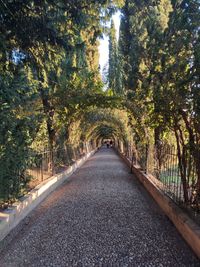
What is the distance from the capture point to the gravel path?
4.59 m

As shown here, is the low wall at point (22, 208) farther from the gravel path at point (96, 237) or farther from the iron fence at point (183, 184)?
the iron fence at point (183, 184)

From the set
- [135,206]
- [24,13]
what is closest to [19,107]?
[24,13]

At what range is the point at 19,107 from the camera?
714 cm

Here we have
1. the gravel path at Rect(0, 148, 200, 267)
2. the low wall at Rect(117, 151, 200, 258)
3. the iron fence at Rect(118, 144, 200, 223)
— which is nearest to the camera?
the gravel path at Rect(0, 148, 200, 267)

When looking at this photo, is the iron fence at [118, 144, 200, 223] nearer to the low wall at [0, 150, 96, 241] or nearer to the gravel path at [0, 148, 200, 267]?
the gravel path at [0, 148, 200, 267]

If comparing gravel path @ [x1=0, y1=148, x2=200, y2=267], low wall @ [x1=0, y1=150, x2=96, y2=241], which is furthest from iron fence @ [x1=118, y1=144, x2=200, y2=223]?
low wall @ [x1=0, y1=150, x2=96, y2=241]

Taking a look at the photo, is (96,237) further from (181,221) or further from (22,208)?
(22,208)

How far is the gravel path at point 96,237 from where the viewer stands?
459cm

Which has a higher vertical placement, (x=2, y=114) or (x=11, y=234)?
(x=2, y=114)

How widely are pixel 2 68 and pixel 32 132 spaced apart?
2.01 meters

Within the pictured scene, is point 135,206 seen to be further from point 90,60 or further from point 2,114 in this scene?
point 90,60

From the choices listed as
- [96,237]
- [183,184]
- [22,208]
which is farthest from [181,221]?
[22,208]

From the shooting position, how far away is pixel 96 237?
18.3 ft

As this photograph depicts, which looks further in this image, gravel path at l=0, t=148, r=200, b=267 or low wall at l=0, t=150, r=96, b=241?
low wall at l=0, t=150, r=96, b=241
